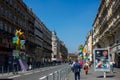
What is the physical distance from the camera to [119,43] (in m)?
52.8

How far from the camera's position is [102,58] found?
28.3 metres

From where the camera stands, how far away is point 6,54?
208ft

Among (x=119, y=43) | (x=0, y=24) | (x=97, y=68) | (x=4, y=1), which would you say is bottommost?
(x=97, y=68)

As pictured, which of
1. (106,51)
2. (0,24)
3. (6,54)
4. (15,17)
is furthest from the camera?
(15,17)

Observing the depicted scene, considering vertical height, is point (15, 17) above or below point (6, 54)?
above

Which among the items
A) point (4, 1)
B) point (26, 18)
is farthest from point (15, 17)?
point (26, 18)

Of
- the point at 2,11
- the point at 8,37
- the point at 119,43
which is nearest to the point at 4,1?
the point at 2,11

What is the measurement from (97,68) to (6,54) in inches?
1455

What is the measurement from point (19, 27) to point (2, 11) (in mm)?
15273

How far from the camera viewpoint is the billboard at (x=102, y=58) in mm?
28134

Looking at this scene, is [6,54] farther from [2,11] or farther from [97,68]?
[97,68]

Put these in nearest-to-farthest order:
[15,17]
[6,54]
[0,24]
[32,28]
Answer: [0,24], [6,54], [15,17], [32,28]

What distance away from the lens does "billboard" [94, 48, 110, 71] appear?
28134 mm

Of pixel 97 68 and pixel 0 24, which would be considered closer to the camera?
pixel 97 68
